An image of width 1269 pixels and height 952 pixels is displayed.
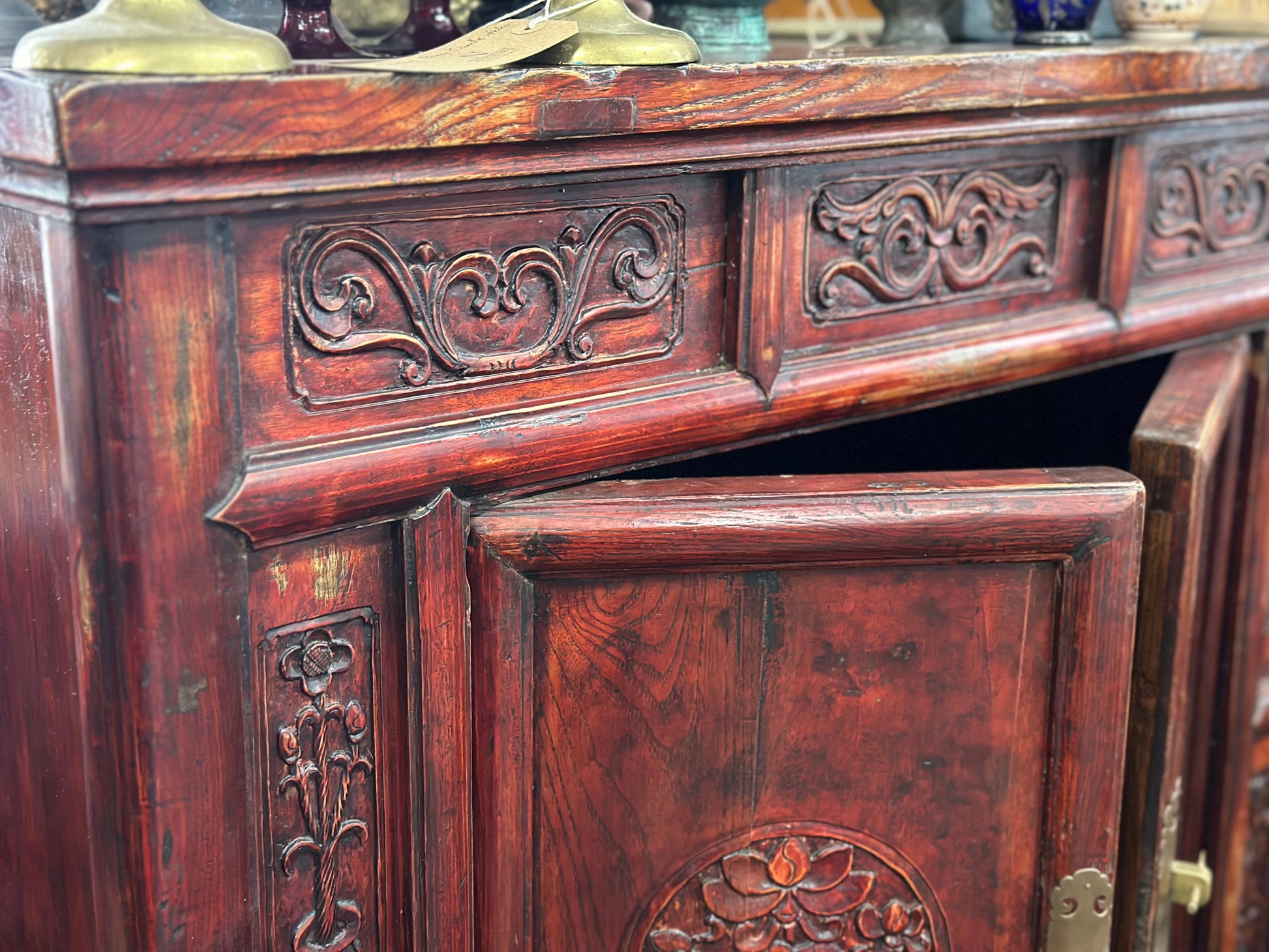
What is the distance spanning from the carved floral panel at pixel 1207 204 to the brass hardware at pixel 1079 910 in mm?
471

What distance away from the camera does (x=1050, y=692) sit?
2.44ft

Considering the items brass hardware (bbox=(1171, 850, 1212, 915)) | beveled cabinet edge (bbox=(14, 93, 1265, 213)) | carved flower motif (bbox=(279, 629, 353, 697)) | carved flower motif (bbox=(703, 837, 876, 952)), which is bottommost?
brass hardware (bbox=(1171, 850, 1212, 915))

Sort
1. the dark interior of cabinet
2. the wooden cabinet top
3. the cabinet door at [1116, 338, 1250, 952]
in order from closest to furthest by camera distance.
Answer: the wooden cabinet top, the cabinet door at [1116, 338, 1250, 952], the dark interior of cabinet

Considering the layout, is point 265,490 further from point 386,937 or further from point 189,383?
point 386,937

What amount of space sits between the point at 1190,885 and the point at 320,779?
726mm

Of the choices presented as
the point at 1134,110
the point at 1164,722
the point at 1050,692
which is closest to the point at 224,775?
the point at 1050,692

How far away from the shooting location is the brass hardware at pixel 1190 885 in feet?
3.33

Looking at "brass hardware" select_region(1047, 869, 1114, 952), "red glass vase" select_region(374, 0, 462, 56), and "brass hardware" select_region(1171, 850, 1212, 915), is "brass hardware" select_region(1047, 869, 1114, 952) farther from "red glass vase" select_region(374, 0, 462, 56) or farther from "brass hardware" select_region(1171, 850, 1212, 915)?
"red glass vase" select_region(374, 0, 462, 56)

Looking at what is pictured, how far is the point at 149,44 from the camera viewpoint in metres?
0.51

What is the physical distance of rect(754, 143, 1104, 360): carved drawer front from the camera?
30.3 inches

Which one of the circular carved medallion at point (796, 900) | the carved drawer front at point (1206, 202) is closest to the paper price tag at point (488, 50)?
the circular carved medallion at point (796, 900)

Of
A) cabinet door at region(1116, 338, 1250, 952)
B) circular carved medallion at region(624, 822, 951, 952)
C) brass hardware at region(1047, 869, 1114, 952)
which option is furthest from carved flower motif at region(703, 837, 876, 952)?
cabinet door at region(1116, 338, 1250, 952)

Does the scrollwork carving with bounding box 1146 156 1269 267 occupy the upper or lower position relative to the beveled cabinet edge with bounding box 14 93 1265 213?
lower

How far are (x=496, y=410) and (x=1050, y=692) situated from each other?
1.16 ft
